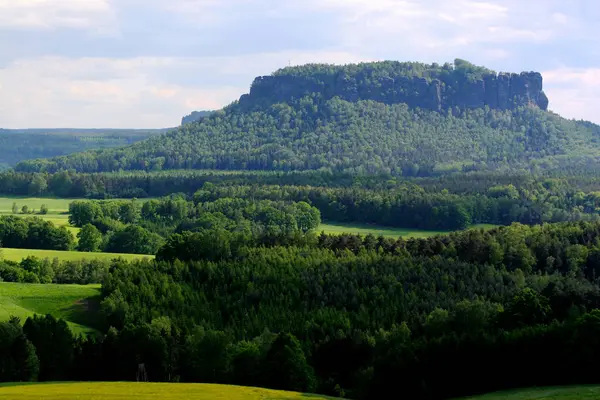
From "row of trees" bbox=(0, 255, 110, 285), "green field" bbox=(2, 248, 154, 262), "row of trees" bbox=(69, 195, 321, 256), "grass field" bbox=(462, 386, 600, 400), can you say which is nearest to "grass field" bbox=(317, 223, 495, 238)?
"row of trees" bbox=(69, 195, 321, 256)

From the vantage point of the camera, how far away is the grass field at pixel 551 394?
5172 centimetres

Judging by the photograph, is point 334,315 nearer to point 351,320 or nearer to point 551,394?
point 351,320

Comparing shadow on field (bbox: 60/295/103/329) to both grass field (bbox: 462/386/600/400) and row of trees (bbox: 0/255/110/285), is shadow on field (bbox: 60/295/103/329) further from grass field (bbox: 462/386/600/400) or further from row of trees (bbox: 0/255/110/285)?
grass field (bbox: 462/386/600/400)

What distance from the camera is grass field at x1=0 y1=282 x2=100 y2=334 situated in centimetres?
9200

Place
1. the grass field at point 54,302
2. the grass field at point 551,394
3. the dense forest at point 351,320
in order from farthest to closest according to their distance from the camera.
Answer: the grass field at point 54,302 → the dense forest at point 351,320 → the grass field at point 551,394

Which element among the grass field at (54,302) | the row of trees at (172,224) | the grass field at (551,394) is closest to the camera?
the grass field at (551,394)

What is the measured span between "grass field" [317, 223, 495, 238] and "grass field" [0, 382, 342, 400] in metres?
117

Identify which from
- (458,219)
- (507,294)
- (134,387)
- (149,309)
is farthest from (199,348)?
(458,219)

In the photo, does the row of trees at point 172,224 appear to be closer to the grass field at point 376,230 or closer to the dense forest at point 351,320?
the grass field at point 376,230

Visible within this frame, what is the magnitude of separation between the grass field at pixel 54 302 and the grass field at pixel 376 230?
7932cm

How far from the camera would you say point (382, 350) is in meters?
71.4

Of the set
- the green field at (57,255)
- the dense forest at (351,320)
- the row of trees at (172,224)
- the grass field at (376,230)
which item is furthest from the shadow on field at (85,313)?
the grass field at (376,230)

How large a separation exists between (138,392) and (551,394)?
2505 centimetres

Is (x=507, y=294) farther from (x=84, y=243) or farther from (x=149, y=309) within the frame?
(x=84, y=243)
